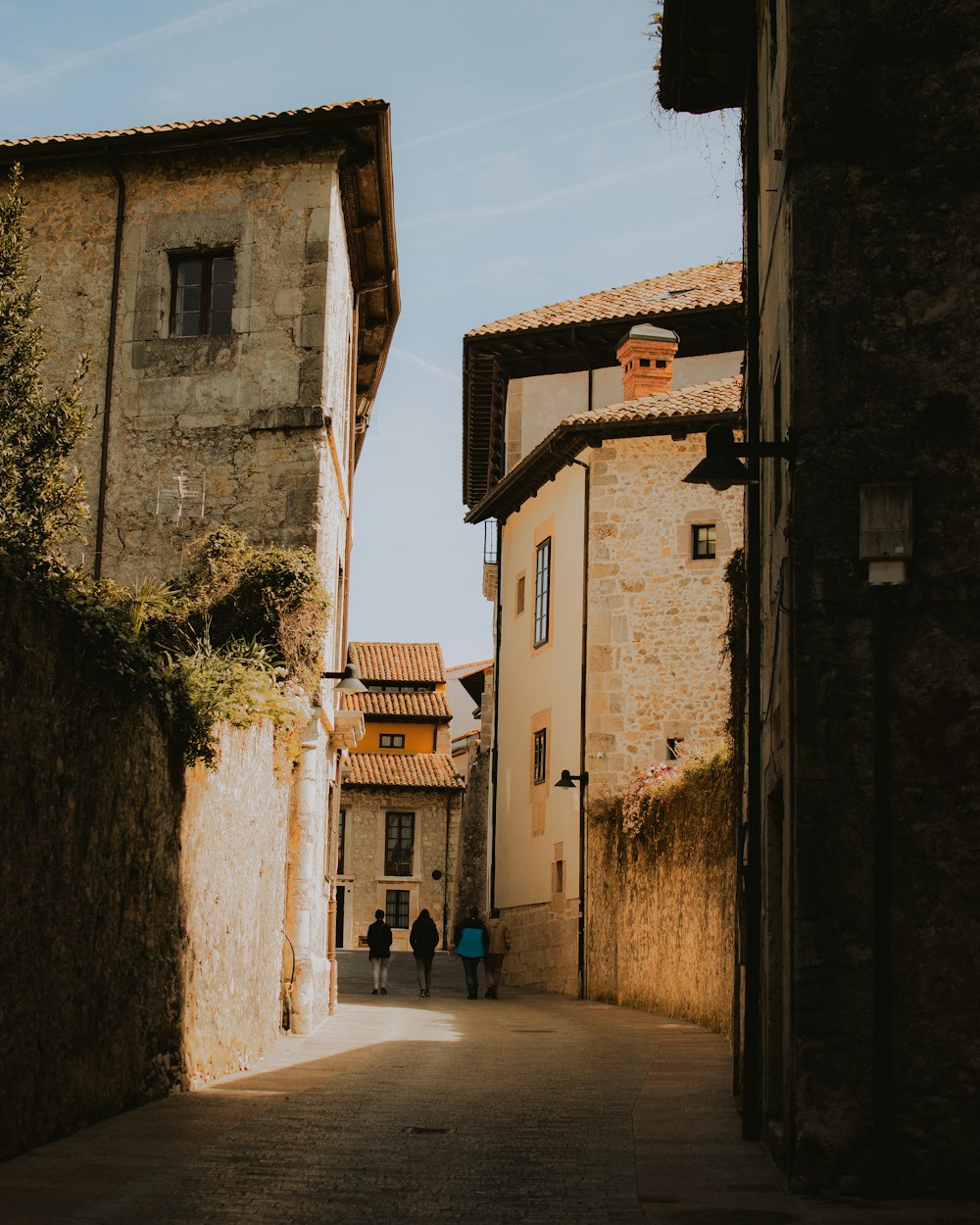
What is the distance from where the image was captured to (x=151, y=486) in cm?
1898

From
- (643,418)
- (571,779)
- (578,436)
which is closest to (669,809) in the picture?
(571,779)

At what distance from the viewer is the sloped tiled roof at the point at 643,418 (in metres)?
26.3

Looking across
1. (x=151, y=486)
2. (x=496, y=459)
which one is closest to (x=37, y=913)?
(x=151, y=486)

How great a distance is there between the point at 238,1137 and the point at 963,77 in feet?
23.3

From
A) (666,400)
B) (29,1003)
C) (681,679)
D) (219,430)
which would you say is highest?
(666,400)

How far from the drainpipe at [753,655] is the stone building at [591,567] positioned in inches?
551

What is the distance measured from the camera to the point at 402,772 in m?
52.8

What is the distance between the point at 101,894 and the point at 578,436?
741 inches

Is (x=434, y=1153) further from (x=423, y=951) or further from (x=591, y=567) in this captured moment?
(x=591, y=567)

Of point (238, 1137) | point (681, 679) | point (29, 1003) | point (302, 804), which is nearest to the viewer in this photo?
point (29, 1003)

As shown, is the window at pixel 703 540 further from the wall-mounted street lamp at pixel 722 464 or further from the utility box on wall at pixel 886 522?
the utility box on wall at pixel 886 522

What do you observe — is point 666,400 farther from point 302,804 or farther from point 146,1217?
point 146,1217

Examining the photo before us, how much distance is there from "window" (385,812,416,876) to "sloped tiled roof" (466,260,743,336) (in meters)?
24.0

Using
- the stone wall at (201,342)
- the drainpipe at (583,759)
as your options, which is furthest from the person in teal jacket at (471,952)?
the stone wall at (201,342)
